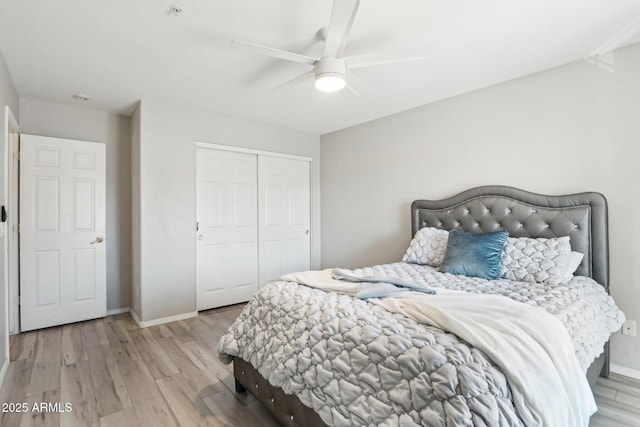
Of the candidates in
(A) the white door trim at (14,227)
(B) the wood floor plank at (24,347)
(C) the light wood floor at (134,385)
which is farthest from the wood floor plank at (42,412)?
(A) the white door trim at (14,227)

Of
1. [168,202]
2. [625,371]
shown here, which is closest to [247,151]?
[168,202]

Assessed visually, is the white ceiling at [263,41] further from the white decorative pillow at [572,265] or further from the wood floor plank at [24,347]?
the wood floor plank at [24,347]

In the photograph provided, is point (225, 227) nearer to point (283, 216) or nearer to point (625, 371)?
point (283, 216)

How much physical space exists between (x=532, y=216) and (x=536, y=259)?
470mm

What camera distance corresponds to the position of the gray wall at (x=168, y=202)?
3322 millimetres

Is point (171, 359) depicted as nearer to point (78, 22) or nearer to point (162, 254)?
point (162, 254)

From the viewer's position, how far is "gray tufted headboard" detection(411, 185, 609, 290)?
91.0 inches

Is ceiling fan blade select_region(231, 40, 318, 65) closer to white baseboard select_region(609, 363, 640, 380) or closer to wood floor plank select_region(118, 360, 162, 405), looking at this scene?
wood floor plank select_region(118, 360, 162, 405)

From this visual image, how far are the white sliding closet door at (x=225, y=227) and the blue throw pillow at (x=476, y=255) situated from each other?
8.24 feet

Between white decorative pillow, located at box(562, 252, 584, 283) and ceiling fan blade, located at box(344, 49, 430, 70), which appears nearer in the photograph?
ceiling fan blade, located at box(344, 49, 430, 70)

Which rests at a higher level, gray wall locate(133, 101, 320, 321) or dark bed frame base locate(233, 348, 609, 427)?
gray wall locate(133, 101, 320, 321)

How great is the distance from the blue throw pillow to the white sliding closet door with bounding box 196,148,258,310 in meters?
2.51

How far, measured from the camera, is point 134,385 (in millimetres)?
2174

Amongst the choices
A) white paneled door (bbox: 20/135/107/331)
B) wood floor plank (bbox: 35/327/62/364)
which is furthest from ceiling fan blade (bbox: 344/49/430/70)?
wood floor plank (bbox: 35/327/62/364)
